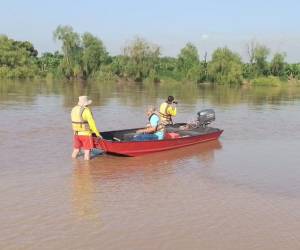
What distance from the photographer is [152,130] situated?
1391 centimetres

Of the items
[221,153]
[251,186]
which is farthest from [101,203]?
[221,153]

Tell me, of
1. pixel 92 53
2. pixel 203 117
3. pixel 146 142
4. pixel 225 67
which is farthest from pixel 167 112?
pixel 92 53

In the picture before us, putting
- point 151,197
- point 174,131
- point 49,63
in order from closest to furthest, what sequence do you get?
point 151,197
point 174,131
point 49,63

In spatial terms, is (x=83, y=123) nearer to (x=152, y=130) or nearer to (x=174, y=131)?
→ (x=152, y=130)

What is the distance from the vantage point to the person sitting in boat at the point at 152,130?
13.7 meters

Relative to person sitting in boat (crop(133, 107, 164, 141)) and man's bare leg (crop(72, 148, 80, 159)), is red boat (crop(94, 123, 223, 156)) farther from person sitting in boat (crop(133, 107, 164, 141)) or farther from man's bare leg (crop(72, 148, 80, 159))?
man's bare leg (crop(72, 148, 80, 159))

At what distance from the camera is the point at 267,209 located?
8.95 meters

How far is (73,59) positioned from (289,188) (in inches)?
2505

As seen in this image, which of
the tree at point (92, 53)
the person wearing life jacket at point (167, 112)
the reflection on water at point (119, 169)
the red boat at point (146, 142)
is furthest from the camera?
the tree at point (92, 53)

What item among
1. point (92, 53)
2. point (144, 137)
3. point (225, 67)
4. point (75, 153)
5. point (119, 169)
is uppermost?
point (92, 53)

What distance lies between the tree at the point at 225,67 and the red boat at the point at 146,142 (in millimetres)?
54213

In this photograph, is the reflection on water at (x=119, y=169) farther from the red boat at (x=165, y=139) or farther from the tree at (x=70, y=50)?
the tree at (x=70, y=50)

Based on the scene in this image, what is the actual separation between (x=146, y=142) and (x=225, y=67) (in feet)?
195

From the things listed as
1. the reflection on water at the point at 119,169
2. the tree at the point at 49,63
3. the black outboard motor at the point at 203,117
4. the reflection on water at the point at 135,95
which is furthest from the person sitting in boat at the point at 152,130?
the tree at the point at 49,63
